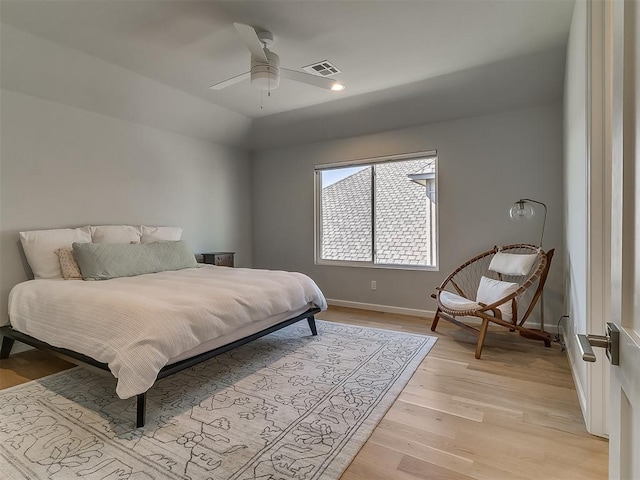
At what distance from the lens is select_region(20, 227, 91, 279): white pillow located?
2.92m

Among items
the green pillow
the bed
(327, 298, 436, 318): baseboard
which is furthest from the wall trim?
the green pillow

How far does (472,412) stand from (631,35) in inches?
78.1

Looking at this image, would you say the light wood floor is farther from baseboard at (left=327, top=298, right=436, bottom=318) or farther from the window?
the window

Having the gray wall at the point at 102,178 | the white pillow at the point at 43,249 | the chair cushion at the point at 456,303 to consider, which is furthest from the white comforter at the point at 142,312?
the chair cushion at the point at 456,303

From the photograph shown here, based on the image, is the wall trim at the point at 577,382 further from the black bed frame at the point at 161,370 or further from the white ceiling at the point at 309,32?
the white ceiling at the point at 309,32

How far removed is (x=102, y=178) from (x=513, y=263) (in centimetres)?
440

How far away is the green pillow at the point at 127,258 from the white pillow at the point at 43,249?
197mm

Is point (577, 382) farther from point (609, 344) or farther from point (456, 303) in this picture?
point (609, 344)

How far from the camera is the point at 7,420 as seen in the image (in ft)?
6.15

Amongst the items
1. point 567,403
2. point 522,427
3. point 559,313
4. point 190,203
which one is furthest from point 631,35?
point 190,203

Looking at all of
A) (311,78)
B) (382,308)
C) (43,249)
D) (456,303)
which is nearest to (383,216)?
(382,308)

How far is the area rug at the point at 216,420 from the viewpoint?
1.51 meters

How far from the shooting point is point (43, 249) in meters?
2.96

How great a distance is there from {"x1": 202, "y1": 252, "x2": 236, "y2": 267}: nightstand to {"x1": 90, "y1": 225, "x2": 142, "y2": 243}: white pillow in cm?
99
